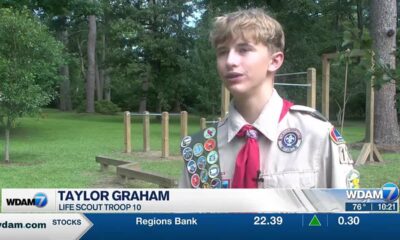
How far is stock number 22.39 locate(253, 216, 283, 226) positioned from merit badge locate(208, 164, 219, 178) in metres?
0.44

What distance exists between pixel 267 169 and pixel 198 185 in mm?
236

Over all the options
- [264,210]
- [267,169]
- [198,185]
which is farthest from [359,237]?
[198,185]

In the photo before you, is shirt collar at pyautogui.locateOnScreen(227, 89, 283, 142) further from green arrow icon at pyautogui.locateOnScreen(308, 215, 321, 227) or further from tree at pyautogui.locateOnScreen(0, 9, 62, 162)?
tree at pyautogui.locateOnScreen(0, 9, 62, 162)

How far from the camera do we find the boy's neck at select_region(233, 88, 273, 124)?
5.64 feet

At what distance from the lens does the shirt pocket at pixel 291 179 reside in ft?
5.37

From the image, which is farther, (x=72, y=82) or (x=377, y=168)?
(x=72, y=82)

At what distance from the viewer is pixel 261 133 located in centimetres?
170

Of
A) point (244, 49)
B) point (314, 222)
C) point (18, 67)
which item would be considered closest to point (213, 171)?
point (244, 49)

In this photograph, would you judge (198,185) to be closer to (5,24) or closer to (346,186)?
(346,186)

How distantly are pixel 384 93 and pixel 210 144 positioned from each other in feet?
45.5

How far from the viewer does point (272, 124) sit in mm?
1699

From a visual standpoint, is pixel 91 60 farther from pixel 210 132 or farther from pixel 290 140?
pixel 290 140

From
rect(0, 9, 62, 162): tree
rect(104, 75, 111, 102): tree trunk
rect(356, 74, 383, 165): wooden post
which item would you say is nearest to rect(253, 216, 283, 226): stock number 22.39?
rect(356, 74, 383, 165): wooden post

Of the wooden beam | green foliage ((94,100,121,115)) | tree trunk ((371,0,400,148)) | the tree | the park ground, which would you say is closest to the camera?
the wooden beam
